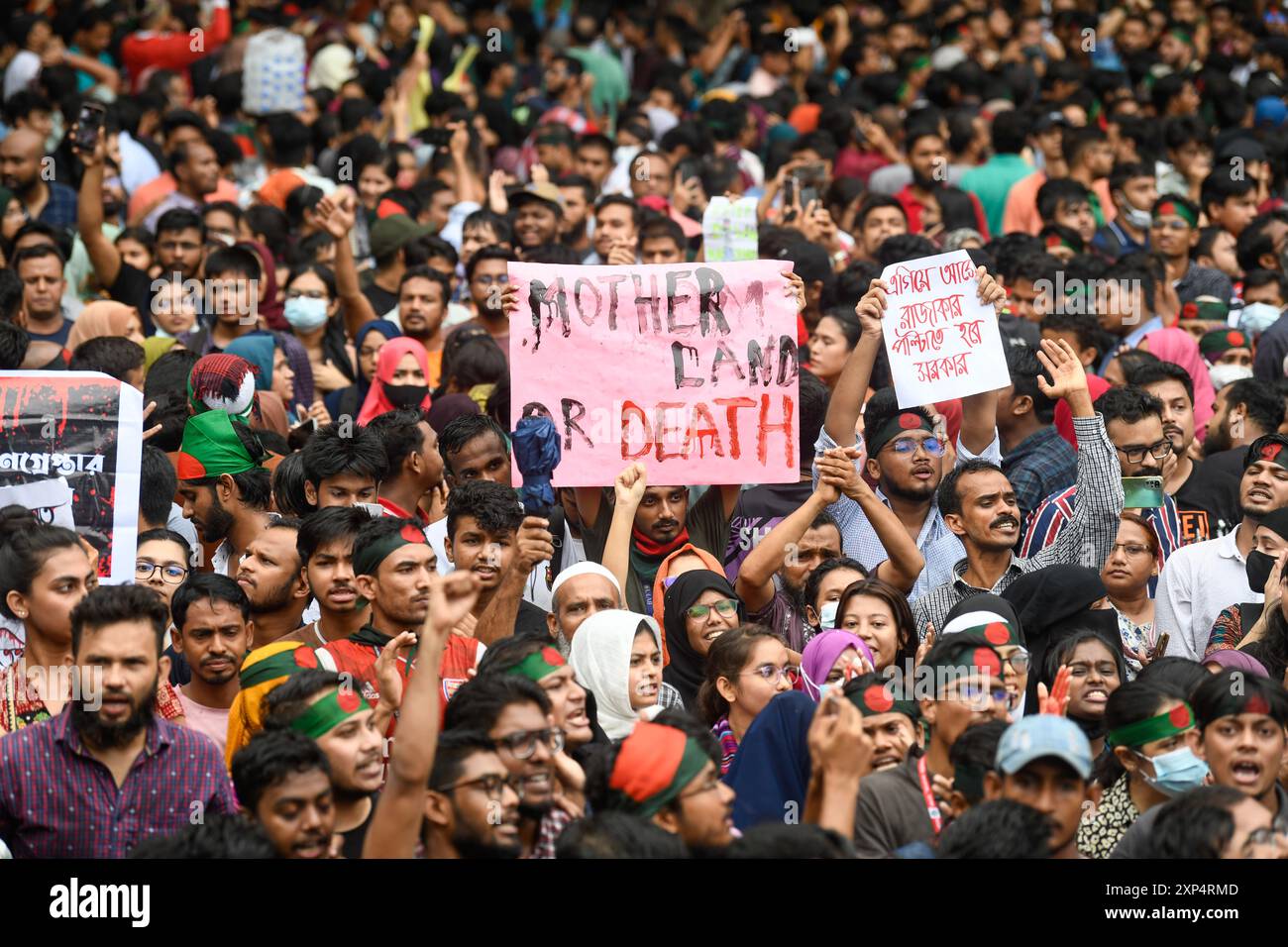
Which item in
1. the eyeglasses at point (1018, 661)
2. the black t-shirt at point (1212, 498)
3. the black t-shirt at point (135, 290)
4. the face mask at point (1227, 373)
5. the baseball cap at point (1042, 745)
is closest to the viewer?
the baseball cap at point (1042, 745)

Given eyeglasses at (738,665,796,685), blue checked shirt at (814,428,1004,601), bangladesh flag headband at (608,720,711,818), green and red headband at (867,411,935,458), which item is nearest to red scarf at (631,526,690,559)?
blue checked shirt at (814,428,1004,601)

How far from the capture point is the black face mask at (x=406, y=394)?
960cm

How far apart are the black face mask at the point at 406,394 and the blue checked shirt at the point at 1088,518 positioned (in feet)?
9.59

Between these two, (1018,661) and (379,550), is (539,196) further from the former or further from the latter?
(1018,661)

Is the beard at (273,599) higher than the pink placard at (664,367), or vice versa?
the pink placard at (664,367)

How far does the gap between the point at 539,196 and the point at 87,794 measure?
23.2 feet

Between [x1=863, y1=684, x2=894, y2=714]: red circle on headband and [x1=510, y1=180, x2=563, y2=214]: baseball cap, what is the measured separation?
6444 millimetres

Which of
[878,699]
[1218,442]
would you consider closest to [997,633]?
[878,699]

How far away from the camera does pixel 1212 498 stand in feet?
28.5

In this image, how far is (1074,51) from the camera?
1898cm

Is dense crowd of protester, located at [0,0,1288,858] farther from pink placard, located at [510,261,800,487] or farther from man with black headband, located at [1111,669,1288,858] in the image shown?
pink placard, located at [510,261,800,487]

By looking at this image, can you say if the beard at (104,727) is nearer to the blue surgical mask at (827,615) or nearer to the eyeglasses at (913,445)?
the blue surgical mask at (827,615)

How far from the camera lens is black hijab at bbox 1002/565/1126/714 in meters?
7.30

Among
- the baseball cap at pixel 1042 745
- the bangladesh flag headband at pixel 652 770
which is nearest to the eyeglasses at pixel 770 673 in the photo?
the bangladesh flag headband at pixel 652 770
